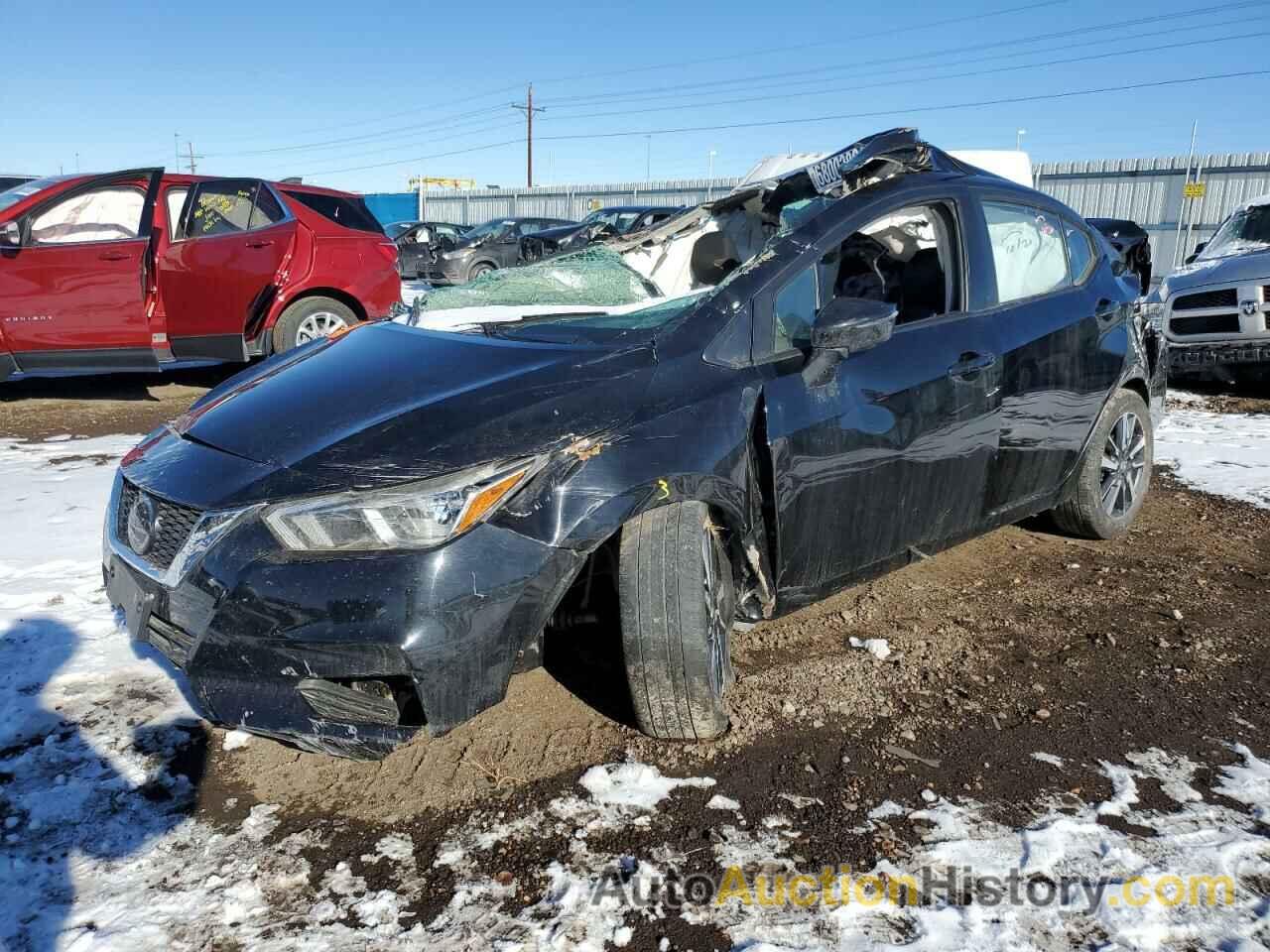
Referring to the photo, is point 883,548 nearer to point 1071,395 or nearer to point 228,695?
point 1071,395

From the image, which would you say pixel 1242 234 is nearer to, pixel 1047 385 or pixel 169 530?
pixel 1047 385

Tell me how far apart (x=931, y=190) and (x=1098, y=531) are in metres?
1.96

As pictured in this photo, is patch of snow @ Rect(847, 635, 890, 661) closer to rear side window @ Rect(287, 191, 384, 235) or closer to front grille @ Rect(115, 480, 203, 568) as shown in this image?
front grille @ Rect(115, 480, 203, 568)

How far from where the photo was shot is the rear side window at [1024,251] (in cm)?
359

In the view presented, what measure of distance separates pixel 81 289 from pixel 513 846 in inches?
247

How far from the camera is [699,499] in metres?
2.53

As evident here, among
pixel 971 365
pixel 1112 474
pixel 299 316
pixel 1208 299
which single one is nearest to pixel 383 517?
pixel 971 365

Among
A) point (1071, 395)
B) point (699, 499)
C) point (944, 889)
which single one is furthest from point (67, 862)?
point (1071, 395)

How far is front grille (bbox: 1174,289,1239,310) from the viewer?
8.12 m

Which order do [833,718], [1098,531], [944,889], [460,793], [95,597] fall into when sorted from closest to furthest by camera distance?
[944,889]
[460,793]
[833,718]
[95,597]
[1098,531]

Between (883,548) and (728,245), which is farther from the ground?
A: (728,245)

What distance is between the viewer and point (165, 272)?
23.1ft

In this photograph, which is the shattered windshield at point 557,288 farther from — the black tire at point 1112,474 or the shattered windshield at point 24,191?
the shattered windshield at point 24,191

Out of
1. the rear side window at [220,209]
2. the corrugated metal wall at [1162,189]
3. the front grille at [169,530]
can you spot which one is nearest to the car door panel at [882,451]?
the front grille at [169,530]
